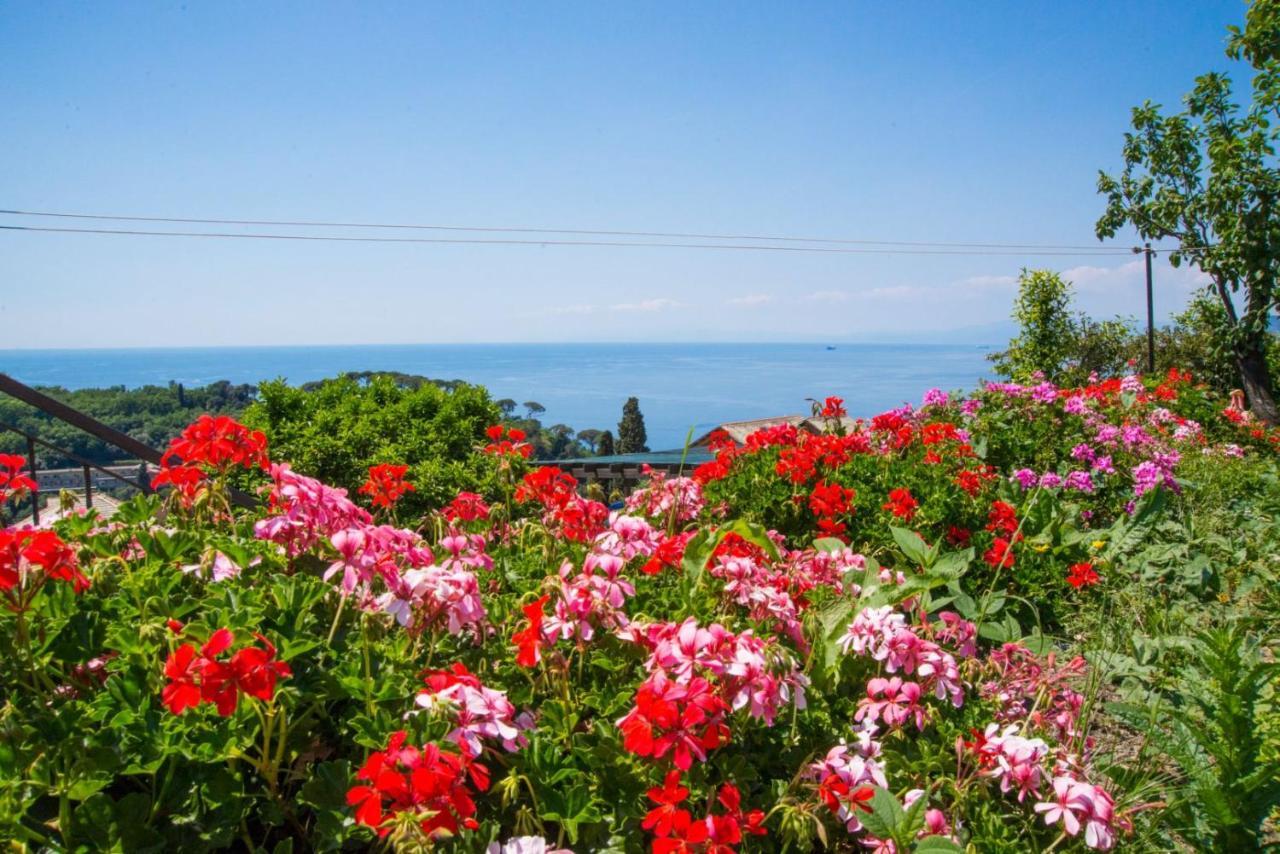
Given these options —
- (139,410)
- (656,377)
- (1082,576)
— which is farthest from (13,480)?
→ (656,377)

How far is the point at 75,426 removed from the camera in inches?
138

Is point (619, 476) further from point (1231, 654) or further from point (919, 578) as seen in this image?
point (1231, 654)

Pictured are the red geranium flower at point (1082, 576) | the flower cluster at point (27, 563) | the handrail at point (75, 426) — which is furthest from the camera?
the handrail at point (75, 426)

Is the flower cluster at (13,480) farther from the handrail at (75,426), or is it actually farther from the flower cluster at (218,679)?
the handrail at (75,426)

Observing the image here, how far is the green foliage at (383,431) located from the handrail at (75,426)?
120 cm

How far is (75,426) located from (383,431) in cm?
192

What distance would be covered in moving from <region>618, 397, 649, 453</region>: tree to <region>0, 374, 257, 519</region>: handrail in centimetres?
1587

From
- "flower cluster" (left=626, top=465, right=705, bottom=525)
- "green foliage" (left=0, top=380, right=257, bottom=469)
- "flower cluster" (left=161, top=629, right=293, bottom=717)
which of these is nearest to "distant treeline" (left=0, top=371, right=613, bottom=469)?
"green foliage" (left=0, top=380, right=257, bottom=469)

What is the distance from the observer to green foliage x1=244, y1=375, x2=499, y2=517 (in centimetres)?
476

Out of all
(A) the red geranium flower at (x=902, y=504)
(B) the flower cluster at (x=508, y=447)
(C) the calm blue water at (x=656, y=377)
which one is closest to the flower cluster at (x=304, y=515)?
(B) the flower cluster at (x=508, y=447)

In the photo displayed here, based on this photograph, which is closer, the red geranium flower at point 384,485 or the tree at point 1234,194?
the red geranium flower at point 384,485

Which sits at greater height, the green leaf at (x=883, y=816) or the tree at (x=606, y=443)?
the green leaf at (x=883, y=816)

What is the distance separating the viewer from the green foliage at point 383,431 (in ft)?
15.6

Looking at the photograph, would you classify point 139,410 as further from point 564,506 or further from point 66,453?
point 564,506
